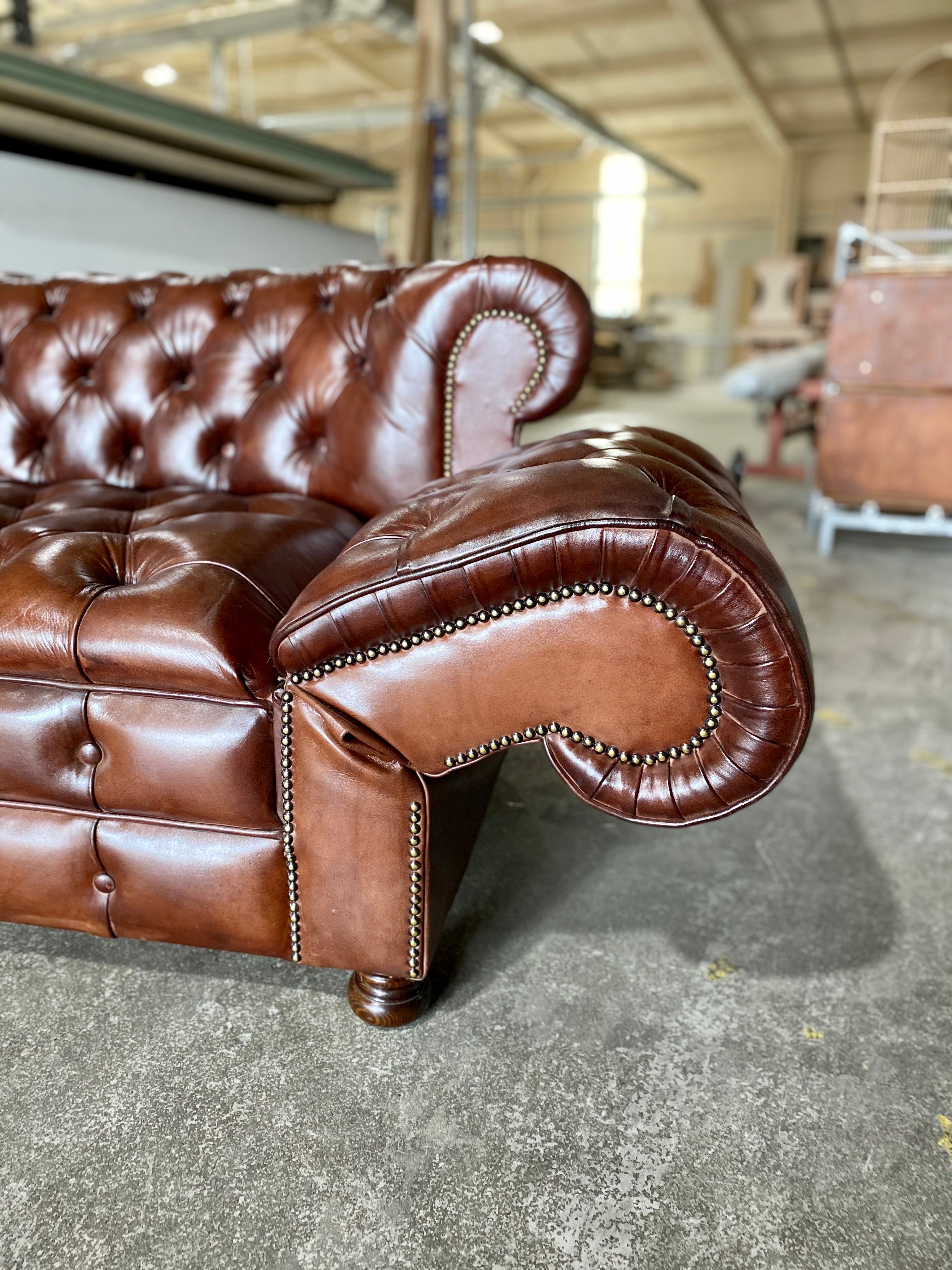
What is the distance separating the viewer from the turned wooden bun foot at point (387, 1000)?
40.6 inches

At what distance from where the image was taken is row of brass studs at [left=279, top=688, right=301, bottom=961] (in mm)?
948

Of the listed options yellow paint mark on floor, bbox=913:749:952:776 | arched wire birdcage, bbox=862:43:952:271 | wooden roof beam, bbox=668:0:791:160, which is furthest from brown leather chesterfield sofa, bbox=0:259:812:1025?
wooden roof beam, bbox=668:0:791:160

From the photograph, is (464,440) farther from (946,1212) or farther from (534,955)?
(946,1212)

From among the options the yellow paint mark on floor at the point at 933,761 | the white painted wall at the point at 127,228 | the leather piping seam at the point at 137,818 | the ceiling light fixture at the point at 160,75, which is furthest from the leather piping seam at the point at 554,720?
the ceiling light fixture at the point at 160,75

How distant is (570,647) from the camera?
2.77 feet

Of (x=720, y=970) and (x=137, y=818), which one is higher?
(x=137, y=818)

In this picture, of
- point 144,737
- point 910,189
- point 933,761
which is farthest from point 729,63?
Result: point 144,737

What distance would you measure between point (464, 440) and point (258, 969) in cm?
83

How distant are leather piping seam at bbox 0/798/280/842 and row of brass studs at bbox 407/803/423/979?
167mm

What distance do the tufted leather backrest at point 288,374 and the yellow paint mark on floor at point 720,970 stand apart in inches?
31.9

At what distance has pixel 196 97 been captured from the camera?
428 inches

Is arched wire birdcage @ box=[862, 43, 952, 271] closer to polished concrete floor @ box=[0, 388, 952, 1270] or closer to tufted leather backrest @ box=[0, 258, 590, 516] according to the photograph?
tufted leather backrest @ box=[0, 258, 590, 516]

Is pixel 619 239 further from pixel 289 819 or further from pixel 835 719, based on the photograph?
pixel 289 819

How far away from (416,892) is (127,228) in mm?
3615
